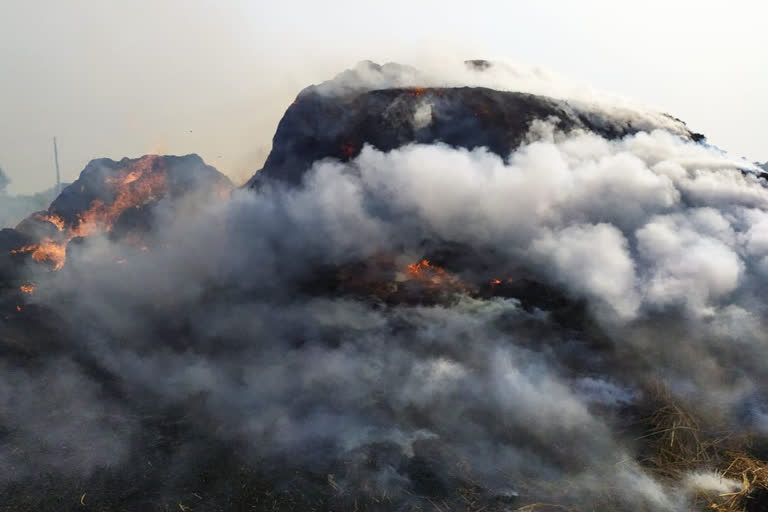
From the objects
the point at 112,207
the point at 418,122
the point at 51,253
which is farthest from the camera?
the point at 112,207

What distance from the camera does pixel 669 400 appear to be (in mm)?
10859

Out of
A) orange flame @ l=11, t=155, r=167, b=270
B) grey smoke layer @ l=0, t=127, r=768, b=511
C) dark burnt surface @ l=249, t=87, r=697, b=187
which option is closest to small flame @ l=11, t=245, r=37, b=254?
orange flame @ l=11, t=155, r=167, b=270

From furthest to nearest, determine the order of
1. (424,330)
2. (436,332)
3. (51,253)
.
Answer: (51,253)
(424,330)
(436,332)

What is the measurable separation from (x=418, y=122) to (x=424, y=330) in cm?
892

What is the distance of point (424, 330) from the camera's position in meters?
13.8

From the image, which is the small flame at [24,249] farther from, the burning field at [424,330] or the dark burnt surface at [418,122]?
the dark burnt surface at [418,122]

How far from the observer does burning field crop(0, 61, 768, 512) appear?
9.36 meters

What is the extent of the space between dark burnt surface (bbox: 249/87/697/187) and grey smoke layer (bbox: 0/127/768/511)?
0.89 m

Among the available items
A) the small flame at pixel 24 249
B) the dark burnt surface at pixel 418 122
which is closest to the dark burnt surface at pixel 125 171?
the small flame at pixel 24 249

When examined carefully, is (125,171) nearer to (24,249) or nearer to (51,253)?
(51,253)

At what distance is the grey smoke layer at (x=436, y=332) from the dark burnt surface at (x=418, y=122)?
0.89 m

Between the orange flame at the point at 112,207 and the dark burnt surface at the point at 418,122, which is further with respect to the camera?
the orange flame at the point at 112,207

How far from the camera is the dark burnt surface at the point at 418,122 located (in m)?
19.1

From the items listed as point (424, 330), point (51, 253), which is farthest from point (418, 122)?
point (51, 253)
